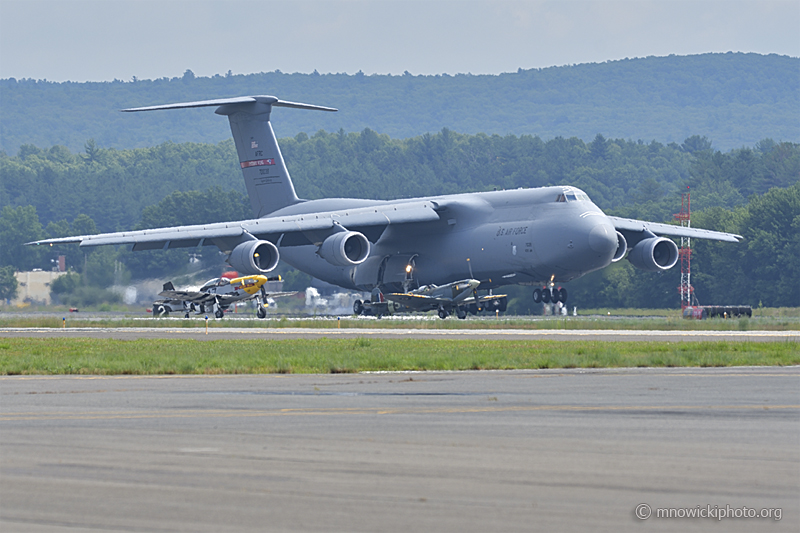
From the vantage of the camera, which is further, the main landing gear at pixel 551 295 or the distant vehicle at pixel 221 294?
the distant vehicle at pixel 221 294

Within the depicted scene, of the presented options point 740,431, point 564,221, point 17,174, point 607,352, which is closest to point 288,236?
point 564,221

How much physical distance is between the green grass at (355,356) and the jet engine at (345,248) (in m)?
18.2

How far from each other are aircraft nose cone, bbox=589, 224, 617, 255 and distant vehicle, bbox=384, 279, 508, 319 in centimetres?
600

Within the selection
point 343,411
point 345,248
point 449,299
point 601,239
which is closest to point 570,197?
point 601,239

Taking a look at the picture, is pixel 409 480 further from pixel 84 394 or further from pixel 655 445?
pixel 84 394

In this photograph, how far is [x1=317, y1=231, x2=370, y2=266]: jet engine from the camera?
48062mm

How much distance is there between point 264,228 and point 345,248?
4.16m

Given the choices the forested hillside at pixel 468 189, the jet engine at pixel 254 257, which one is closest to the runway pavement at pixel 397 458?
the jet engine at pixel 254 257

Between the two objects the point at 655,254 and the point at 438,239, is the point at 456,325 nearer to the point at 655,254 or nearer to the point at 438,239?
the point at 438,239

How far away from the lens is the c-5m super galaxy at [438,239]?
46.6m

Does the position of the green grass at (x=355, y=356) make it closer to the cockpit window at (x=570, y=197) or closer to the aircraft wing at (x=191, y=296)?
the cockpit window at (x=570, y=197)

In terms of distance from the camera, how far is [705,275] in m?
84.0

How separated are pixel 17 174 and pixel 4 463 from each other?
15786cm

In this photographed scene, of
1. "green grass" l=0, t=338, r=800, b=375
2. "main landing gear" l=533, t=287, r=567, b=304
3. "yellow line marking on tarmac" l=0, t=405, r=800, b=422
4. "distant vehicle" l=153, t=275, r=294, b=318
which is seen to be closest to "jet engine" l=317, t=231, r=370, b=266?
"distant vehicle" l=153, t=275, r=294, b=318
